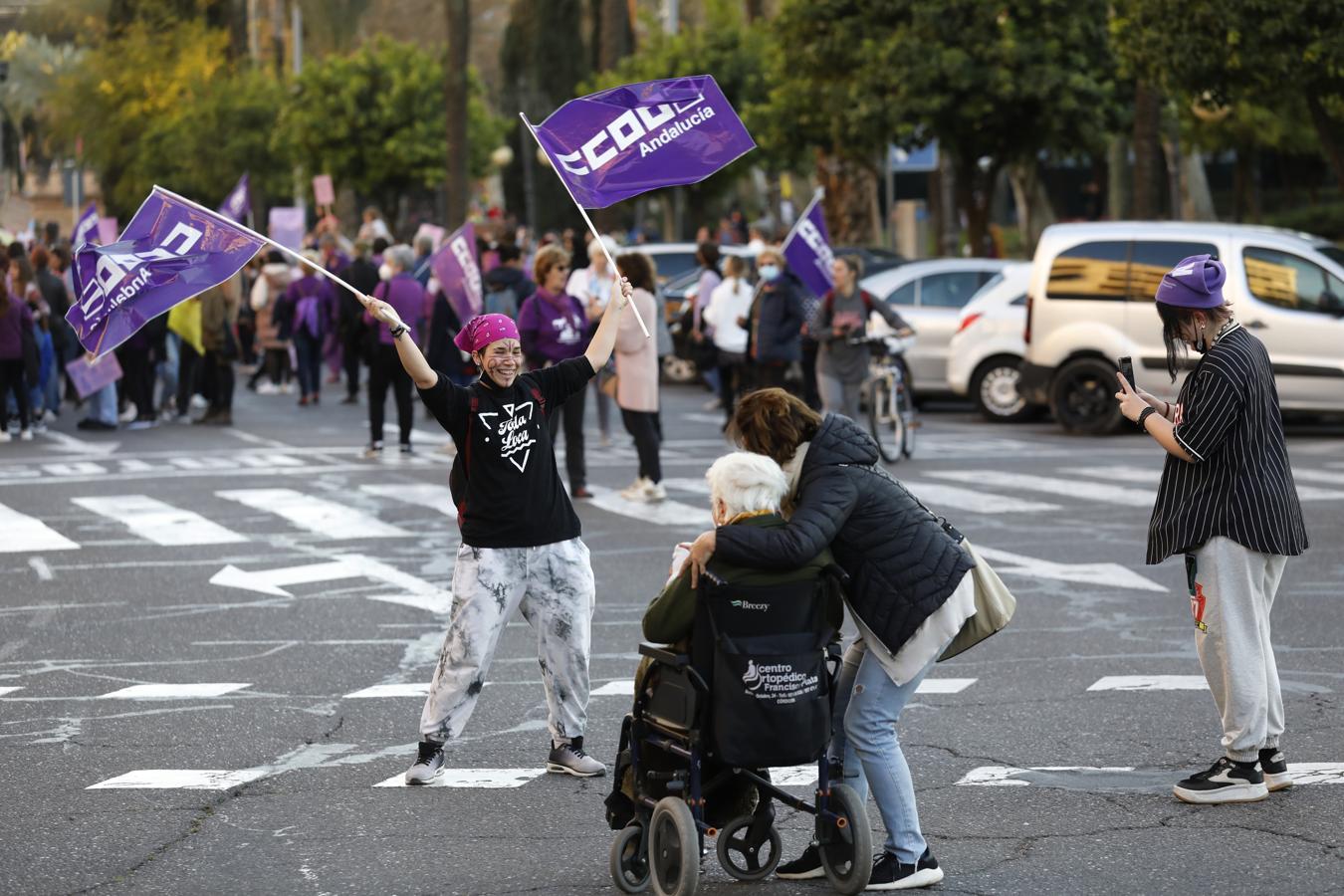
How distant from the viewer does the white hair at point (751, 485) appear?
18.7 feet

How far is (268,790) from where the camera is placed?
7145mm

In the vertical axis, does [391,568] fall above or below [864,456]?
below

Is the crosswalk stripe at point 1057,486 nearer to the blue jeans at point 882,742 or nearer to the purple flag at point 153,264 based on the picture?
the purple flag at point 153,264

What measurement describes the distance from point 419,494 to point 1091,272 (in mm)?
7241

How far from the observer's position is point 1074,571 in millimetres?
11820

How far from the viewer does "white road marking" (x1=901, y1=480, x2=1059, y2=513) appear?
14.5m

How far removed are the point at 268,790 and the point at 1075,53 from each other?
955 inches

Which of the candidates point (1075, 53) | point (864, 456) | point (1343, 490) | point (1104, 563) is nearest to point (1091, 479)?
point (1343, 490)

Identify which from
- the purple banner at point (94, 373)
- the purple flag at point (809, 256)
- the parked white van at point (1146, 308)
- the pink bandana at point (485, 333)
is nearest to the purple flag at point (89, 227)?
the purple banner at point (94, 373)

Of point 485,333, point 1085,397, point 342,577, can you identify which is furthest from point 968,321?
point 485,333

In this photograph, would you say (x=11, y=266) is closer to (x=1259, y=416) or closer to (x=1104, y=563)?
(x=1104, y=563)

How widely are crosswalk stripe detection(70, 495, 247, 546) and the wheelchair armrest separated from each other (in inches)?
321

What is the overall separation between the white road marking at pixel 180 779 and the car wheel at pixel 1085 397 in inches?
534

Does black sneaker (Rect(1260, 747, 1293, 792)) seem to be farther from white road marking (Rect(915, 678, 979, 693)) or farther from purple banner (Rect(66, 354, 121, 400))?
purple banner (Rect(66, 354, 121, 400))
